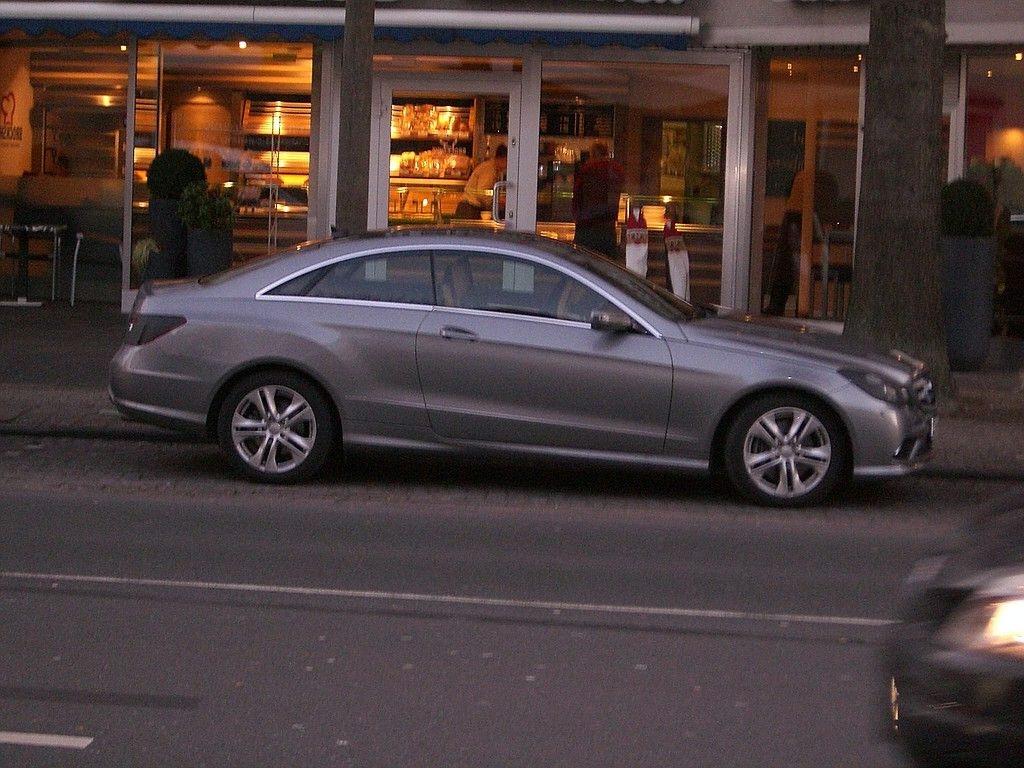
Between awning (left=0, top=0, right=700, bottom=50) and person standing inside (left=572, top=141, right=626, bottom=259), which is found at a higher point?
awning (left=0, top=0, right=700, bottom=50)

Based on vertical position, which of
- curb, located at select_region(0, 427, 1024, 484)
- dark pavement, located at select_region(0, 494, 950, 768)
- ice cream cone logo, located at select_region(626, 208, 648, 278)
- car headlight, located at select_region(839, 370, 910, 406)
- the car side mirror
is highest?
ice cream cone logo, located at select_region(626, 208, 648, 278)

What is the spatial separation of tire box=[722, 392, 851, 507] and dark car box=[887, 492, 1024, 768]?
16.7 feet

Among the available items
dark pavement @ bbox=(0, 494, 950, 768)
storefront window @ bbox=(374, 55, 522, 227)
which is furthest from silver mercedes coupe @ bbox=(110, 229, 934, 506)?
storefront window @ bbox=(374, 55, 522, 227)

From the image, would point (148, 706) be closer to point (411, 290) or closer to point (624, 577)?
point (624, 577)

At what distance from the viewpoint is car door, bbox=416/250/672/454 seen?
937cm

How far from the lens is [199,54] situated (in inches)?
731

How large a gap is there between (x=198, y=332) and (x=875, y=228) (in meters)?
5.76

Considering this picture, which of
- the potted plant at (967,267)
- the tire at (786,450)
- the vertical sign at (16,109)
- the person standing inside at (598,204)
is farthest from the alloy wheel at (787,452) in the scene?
the vertical sign at (16,109)

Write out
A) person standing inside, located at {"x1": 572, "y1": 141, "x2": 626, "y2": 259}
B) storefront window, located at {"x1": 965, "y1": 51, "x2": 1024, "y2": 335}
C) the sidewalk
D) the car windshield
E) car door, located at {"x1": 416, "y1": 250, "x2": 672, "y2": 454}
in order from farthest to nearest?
storefront window, located at {"x1": 965, "y1": 51, "x2": 1024, "y2": 335} → person standing inside, located at {"x1": 572, "y1": 141, "x2": 626, "y2": 259} → the sidewalk → the car windshield → car door, located at {"x1": 416, "y1": 250, "x2": 672, "y2": 454}

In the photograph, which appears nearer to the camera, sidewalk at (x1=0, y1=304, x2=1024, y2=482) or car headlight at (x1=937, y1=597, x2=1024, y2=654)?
car headlight at (x1=937, y1=597, x2=1024, y2=654)

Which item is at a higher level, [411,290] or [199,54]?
[199,54]

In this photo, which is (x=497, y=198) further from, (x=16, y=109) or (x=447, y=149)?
(x=16, y=109)

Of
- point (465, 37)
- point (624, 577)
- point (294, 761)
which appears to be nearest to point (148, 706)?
point (294, 761)

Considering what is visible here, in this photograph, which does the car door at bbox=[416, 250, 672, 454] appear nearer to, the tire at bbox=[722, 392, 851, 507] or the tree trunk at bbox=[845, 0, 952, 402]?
the tire at bbox=[722, 392, 851, 507]
